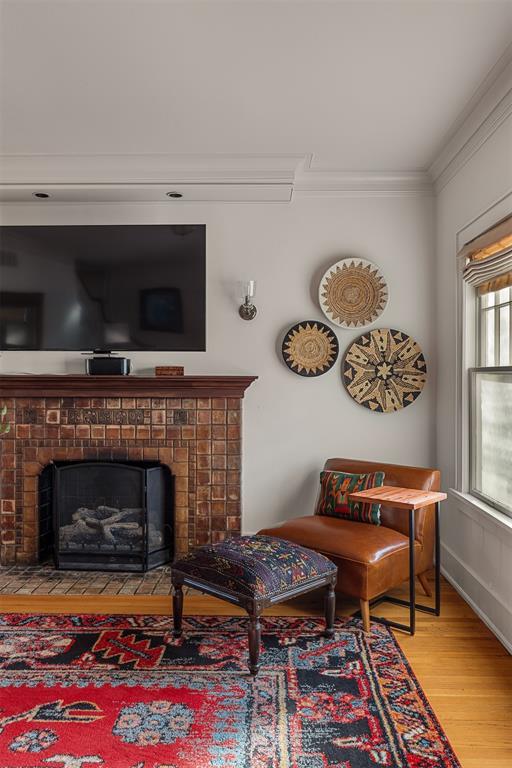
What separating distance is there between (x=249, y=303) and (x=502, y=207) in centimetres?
176

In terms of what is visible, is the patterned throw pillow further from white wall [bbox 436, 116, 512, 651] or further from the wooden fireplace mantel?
the wooden fireplace mantel

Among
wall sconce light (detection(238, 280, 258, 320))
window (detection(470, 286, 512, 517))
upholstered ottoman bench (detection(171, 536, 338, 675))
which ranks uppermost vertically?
wall sconce light (detection(238, 280, 258, 320))

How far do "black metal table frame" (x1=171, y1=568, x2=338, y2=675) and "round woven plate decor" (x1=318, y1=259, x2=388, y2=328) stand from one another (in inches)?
73.8

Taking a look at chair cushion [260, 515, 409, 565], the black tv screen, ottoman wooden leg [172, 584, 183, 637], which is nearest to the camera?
ottoman wooden leg [172, 584, 183, 637]

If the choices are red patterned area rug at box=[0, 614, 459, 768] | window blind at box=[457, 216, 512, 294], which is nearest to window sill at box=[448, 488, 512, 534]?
red patterned area rug at box=[0, 614, 459, 768]

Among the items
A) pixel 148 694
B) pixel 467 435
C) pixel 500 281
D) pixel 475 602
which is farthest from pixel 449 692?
pixel 500 281

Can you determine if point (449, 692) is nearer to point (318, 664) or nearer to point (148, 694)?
point (318, 664)

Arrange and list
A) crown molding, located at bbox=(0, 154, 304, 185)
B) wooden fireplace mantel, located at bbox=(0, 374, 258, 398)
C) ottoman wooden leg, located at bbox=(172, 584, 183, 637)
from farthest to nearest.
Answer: wooden fireplace mantel, located at bbox=(0, 374, 258, 398) < crown molding, located at bbox=(0, 154, 304, 185) < ottoman wooden leg, located at bbox=(172, 584, 183, 637)

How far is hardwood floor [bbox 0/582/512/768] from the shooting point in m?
2.07

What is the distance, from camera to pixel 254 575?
253 centimetres

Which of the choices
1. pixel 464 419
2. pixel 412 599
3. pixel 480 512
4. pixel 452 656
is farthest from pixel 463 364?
pixel 452 656

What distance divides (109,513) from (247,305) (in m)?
1.70

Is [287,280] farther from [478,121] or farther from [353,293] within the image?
[478,121]

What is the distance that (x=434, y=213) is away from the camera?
4137 millimetres
